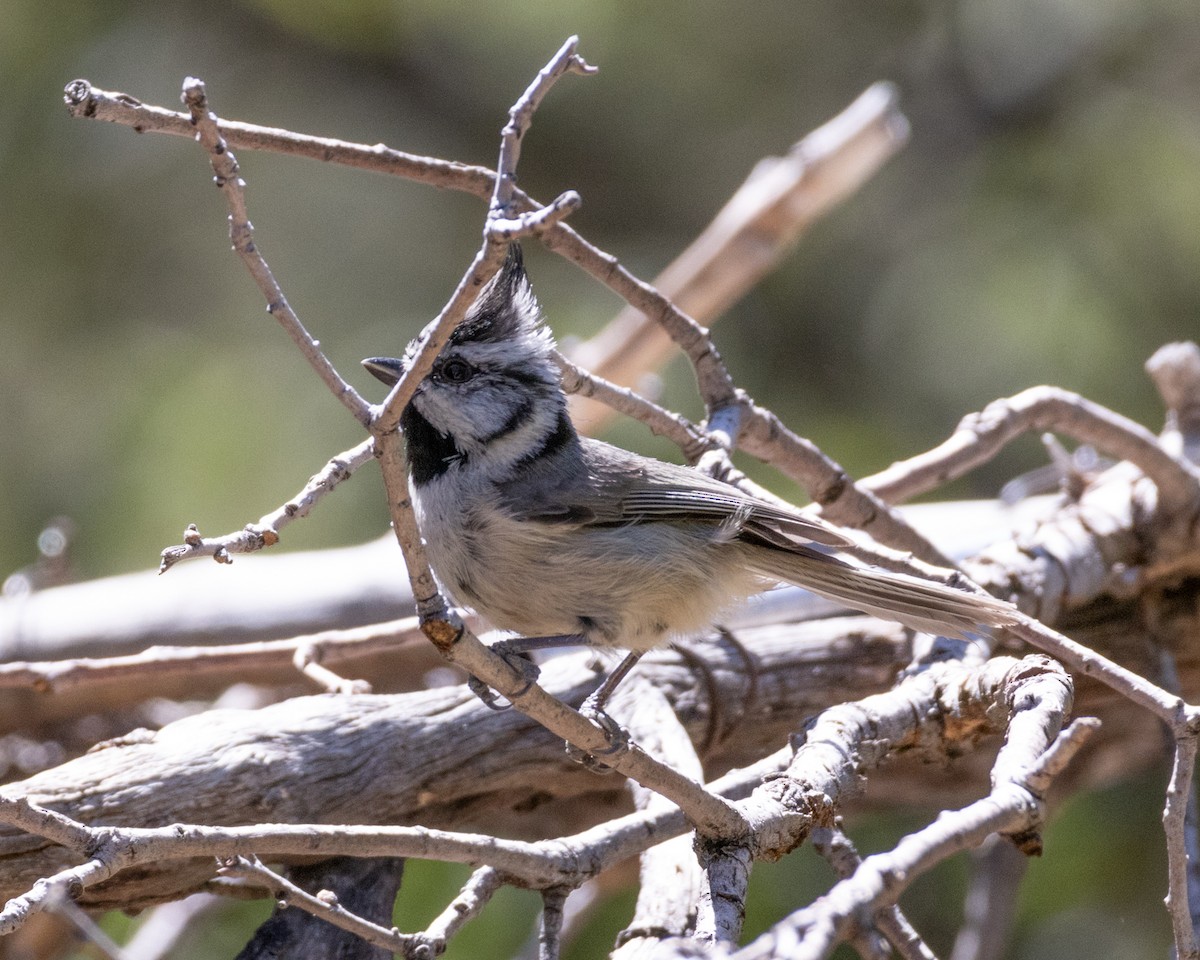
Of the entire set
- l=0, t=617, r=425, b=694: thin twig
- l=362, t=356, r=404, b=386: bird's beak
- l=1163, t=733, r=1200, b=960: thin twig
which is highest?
l=362, t=356, r=404, b=386: bird's beak

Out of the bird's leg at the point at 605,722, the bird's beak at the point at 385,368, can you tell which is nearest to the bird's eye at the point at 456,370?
the bird's beak at the point at 385,368

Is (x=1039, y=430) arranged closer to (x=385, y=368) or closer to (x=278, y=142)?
(x=385, y=368)

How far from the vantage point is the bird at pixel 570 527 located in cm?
266

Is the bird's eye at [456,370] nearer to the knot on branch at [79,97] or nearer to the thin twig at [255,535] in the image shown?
the thin twig at [255,535]

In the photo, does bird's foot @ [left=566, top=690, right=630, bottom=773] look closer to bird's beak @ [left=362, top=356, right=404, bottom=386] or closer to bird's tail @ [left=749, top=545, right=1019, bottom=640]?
bird's tail @ [left=749, top=545, right=1019, bottom=640]

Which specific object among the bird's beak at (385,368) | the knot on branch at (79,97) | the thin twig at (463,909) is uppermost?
the bird's beak at (385,368)

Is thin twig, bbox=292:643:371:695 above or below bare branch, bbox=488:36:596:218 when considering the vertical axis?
below

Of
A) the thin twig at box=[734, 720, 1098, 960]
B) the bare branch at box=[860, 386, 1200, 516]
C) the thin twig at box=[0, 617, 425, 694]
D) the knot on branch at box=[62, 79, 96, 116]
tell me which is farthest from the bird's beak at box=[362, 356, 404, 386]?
the thin twig at box=[734, 720, 1098, 960]

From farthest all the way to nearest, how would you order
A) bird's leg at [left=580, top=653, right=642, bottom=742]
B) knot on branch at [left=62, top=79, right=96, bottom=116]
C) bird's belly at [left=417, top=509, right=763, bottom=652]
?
bird's belly at [left=417, top=509, right=763, bottom=652]
bird's leg at [left=580, top=653, right=642, bottom=742]
knot on branch at [left=62, top=79, right=96, bottom=116]

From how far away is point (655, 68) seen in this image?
570cm

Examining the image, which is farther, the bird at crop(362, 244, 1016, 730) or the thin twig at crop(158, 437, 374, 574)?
the bird at crop(362, 244, 1016, 730)

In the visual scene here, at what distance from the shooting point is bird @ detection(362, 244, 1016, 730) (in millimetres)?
2656

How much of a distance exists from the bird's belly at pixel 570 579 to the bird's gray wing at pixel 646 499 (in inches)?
2.0

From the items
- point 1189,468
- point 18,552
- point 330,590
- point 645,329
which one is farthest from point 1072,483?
point 18,552
